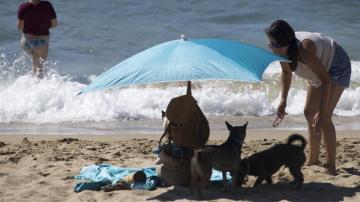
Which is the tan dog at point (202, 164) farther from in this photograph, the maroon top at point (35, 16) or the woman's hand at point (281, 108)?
the maroon top at point (35, 16)

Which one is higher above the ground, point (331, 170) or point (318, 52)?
point (318, 52)

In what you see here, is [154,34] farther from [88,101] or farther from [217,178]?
[217,178]

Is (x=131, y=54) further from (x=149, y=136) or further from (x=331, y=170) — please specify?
(x=331, y=170)

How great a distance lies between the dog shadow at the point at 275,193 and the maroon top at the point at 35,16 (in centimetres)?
523

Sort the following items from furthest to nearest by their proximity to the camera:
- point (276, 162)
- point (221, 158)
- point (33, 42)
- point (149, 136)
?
point (33, 42), point (149, 136), point (276, 162), point (221, 158)

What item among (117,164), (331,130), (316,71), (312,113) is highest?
(316,71)

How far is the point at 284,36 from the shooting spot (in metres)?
5.76

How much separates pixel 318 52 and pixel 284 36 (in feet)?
1.37

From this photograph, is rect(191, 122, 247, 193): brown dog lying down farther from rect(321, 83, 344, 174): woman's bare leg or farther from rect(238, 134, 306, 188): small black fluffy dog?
rect(321, 83, 344, 174): woman's bare leg

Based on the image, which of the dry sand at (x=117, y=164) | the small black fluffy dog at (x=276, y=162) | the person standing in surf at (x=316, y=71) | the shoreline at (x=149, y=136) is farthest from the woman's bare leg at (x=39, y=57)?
the small black fluffy dog at (x=276, y=162)

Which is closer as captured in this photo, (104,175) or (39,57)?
(104,175)

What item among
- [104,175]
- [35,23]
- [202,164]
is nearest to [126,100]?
[35,23]

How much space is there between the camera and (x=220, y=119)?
1021 cm

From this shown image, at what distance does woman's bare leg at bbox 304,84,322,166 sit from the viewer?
632 cm
